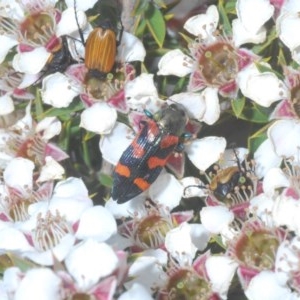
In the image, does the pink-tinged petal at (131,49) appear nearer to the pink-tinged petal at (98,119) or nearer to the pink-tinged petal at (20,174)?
the pink-tinged petal at (98,119)

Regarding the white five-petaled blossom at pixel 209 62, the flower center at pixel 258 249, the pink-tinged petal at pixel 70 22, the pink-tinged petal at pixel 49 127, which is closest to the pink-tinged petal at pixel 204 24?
the white five-petaled blossom at pixel 209 62

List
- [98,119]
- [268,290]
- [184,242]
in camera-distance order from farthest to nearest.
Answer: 1. [98,119]
2. [184,242]
3. [268,290]

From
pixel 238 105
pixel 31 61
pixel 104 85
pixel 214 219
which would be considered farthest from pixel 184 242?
pixel 31 61

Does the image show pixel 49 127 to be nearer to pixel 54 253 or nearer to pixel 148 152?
pixel 148 152

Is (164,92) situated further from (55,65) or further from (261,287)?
(261,287)

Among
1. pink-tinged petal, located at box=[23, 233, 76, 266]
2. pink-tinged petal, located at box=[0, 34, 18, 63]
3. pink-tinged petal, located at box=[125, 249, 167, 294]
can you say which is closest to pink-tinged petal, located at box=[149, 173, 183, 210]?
pink-tinged petal, located at box=[125, 249, 167, 294]
